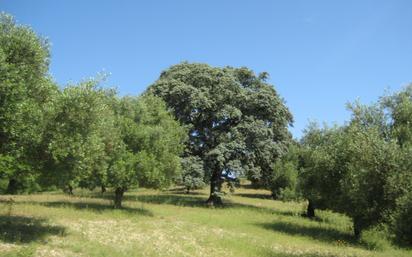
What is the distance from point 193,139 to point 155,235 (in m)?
28.1

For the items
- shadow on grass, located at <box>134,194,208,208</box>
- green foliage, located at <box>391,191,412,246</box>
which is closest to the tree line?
green foliage, located at <box>391,191,412,246</box>

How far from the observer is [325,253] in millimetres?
31031

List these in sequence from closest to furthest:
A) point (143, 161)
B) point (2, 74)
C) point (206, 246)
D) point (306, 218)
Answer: point (2, 74)
point (206, 246)
point (143, 161)
point (306, 218)

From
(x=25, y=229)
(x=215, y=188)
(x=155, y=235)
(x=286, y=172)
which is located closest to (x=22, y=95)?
(x=25, y=229)

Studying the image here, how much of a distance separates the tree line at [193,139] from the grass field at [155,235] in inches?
104

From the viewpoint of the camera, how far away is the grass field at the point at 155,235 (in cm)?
2386

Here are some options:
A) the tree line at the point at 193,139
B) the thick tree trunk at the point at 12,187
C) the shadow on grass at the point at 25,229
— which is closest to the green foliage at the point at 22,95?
the tree line at the point at 193,139

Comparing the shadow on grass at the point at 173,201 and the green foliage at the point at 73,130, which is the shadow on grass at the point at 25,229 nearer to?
the green foliage at the point at 73,130

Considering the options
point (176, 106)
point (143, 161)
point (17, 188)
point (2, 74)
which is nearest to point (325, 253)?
point (143, 161)

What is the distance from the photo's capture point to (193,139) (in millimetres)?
57656

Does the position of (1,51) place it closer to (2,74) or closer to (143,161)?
(2,74)

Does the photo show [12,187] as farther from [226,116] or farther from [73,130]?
[73,130]

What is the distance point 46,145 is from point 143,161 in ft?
51.8

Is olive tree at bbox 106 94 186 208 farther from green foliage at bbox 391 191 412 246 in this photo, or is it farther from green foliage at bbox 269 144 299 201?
green foliage at bbox 269 144 299 201
